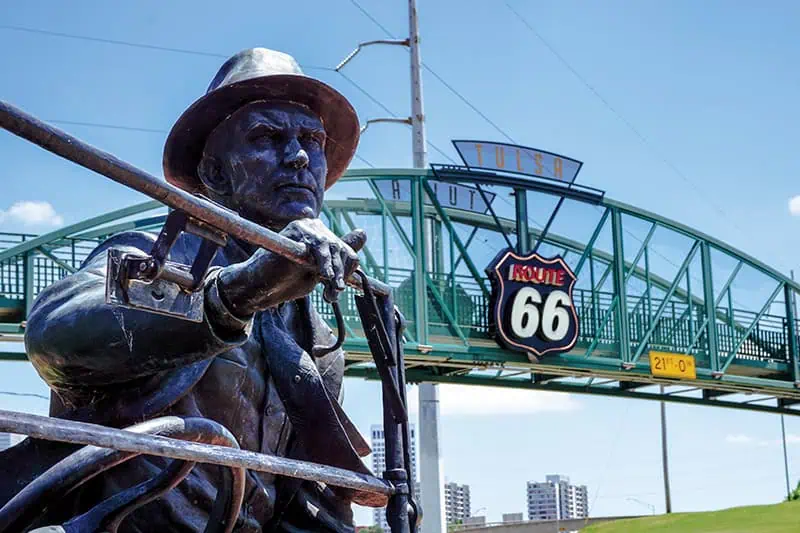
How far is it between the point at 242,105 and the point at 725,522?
22613mm

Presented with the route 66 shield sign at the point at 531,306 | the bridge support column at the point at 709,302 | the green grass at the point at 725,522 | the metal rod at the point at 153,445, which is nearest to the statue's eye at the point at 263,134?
the metal rod at the point at 153,445

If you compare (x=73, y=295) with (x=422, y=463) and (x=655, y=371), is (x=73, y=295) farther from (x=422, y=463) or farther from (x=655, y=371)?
(x=655, y=371)

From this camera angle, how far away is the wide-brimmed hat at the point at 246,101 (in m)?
3.72

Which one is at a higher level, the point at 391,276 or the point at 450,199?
the point at 450,199

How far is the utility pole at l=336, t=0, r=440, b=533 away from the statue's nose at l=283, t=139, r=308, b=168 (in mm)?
22953

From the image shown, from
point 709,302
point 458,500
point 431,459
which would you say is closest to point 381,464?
point 431,459

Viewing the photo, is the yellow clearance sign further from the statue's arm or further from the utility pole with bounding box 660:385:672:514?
the statue's arm

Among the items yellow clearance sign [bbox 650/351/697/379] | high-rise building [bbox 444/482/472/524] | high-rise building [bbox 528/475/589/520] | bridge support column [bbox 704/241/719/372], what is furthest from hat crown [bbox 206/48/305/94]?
high-rise building [bbox 528/475/589/520]

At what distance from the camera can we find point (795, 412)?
34.2 metres

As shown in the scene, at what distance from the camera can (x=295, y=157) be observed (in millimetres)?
3629

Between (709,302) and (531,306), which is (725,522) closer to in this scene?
(531,306)

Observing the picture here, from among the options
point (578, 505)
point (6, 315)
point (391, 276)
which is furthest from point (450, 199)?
point (578, 505)

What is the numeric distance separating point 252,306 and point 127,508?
19.5 inches

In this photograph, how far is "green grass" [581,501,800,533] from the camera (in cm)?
2317
